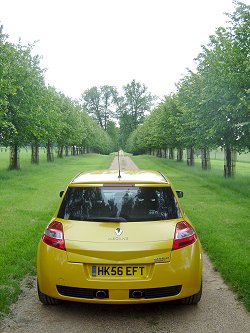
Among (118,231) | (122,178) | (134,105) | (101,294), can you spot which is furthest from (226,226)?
(134,105)

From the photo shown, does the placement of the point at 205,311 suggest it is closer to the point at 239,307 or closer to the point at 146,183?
the point at 239,307

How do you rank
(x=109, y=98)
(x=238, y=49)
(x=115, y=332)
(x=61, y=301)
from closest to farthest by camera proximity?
(x=115, y=332)
(x=61, y=301)
(x=238, y=49)
(x=109, y=98)

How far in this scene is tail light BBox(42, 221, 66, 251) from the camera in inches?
184

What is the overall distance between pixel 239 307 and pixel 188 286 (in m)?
0.79

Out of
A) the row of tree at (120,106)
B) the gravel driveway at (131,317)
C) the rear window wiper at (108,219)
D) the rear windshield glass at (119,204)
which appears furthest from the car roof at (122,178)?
the row of tree at (120,106)

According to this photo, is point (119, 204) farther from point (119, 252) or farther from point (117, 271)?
point (117, 271)

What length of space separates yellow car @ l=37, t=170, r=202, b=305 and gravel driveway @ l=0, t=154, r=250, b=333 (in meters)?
0.20

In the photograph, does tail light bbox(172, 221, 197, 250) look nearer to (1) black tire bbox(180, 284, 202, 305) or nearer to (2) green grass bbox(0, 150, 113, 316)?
(1) black tire bbox(180, 284, 202, 305)

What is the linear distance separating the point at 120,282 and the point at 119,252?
0.31m

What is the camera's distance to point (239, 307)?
4934mm

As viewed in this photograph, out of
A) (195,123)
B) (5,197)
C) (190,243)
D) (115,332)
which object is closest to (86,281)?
(115,332)

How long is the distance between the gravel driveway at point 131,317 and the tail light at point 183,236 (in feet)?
2.69

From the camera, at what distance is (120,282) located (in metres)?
4.41

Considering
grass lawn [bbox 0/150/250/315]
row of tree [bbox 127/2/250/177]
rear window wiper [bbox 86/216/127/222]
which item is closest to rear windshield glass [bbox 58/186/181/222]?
rear window wiper [bbox 86/216/127/222]
